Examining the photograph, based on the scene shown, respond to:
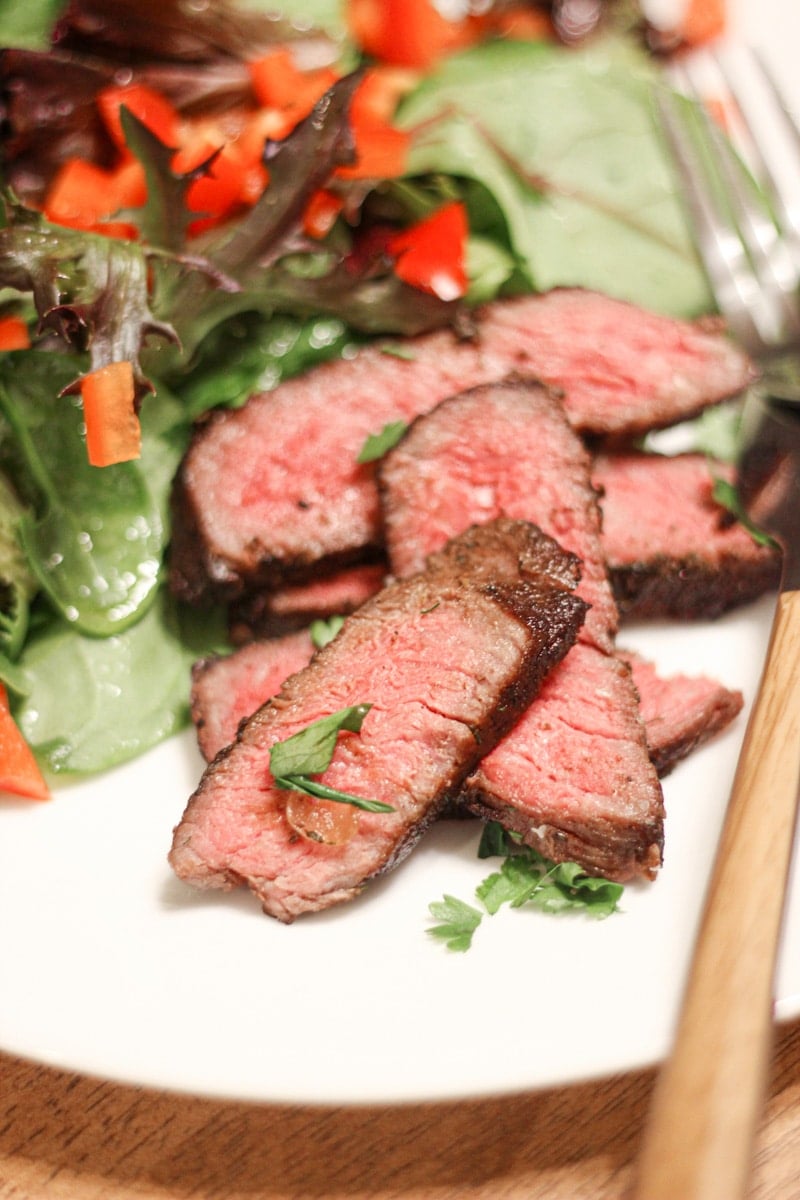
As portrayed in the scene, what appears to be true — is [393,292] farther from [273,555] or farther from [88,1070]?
[88,1070]

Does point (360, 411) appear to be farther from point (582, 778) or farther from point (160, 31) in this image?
point (160, 31)

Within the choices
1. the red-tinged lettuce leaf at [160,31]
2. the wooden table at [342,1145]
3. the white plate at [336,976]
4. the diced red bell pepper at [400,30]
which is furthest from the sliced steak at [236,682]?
the diced red bell pepper at [400,30]

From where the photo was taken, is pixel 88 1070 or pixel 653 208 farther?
pixel 653 208

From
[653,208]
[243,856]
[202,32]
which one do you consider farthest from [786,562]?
[202,32]

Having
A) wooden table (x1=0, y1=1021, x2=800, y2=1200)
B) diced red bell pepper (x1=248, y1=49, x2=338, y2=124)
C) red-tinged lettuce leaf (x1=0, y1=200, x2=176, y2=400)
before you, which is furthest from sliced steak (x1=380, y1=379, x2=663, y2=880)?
diced red bell pepper (x1=248, y1=49, x2=338, y2=124)

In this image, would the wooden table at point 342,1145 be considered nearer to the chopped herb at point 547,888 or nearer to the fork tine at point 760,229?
the chopped herb at point 547,888
